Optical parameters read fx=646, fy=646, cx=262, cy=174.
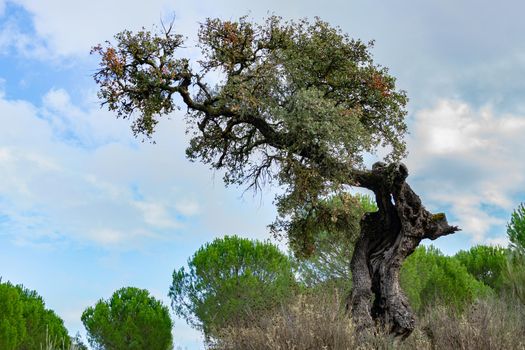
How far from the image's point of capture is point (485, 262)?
42375mm

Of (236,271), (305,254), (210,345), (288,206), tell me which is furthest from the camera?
(236,271)

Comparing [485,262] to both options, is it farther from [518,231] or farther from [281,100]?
[281,100]

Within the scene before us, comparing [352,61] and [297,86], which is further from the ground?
[352,61]

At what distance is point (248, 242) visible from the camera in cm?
3131

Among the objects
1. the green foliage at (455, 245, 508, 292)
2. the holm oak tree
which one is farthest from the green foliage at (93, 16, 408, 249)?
the green foliage at (455, 245, 508, 292)

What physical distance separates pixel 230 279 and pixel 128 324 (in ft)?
16.8

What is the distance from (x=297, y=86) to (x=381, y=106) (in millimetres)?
3317

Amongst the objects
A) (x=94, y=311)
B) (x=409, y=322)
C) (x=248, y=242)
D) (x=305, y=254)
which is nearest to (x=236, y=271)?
(x=248, y=242)

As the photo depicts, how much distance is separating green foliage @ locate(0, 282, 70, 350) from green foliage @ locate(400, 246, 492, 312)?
15.7 metres

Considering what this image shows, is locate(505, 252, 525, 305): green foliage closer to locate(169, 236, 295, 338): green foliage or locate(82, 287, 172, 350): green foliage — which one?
locate(169, 236, 295, 338): green foliage

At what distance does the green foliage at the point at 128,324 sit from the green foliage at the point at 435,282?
455 inches

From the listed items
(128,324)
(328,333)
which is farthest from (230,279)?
(328,333)

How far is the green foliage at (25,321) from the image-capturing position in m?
24.6

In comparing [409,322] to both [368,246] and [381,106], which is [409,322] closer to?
[368,246]
